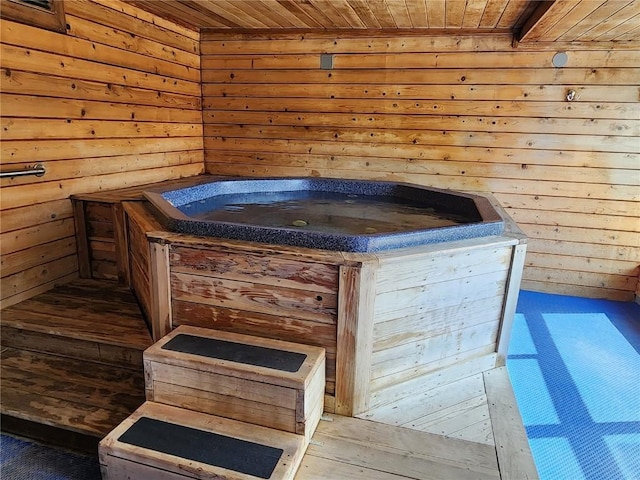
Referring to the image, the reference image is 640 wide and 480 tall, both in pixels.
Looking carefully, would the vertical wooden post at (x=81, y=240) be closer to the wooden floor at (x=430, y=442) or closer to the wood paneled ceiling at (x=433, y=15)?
the wood paneled ceiling at (x=433, y=15)

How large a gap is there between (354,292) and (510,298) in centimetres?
93

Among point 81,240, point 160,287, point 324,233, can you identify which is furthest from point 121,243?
point 324,233

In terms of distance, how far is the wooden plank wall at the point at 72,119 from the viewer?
2307 mm

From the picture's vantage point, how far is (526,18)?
2.97m

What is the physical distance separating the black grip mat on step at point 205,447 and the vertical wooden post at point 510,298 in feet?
4.37

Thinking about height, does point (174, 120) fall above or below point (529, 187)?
above

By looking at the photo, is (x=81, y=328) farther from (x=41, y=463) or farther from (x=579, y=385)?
(x=579, y=385)

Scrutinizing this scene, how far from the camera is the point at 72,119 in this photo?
2.64 metres

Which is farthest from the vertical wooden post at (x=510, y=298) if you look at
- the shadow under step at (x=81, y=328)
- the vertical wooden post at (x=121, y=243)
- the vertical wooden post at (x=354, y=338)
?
the vertical wooden post at (x=121, y=243)

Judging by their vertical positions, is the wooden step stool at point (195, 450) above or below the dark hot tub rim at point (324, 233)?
below

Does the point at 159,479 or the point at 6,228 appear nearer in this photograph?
the point at 159,479

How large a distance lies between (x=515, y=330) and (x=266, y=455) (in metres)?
2.12

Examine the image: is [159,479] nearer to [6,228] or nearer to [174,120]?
[6,228]

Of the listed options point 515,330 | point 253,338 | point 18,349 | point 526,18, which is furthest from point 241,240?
point 526,18
